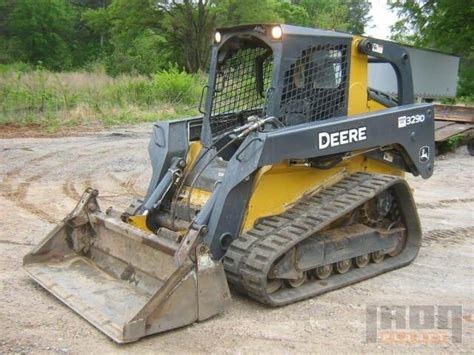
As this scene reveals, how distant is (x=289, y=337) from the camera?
151 inches

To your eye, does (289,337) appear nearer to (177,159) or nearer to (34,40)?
(177,159)

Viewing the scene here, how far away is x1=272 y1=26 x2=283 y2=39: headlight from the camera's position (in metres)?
4.71

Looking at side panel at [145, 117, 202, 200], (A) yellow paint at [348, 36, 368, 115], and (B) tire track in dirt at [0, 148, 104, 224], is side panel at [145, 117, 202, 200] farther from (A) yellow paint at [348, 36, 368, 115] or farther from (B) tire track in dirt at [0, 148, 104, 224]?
(B) tire track in dirt at [0, 148, 104, 224]

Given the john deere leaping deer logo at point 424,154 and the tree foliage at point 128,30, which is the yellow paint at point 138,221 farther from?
the tree foliage at point 128,30

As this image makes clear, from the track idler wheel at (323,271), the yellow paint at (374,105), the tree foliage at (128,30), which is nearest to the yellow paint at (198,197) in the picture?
the track idler wheel at (323,271)

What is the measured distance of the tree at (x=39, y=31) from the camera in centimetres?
4228

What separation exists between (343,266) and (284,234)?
804 millimetres

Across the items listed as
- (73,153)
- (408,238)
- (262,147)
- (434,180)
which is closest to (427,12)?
(434,180)

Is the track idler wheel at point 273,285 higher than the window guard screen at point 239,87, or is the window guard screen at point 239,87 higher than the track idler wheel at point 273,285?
the window guard screen at point 239,87

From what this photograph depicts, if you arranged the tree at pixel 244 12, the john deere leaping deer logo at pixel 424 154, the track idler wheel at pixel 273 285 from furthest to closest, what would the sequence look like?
the tree at pixel 244 12
the john deere leaping deer logo at pixel 424 154
the track idler wheel at pixel 273 285

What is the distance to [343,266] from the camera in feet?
16.0

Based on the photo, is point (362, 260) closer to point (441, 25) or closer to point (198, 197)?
point (198, 197)

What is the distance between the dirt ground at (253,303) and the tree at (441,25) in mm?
12624

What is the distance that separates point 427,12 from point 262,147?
18442 mm
